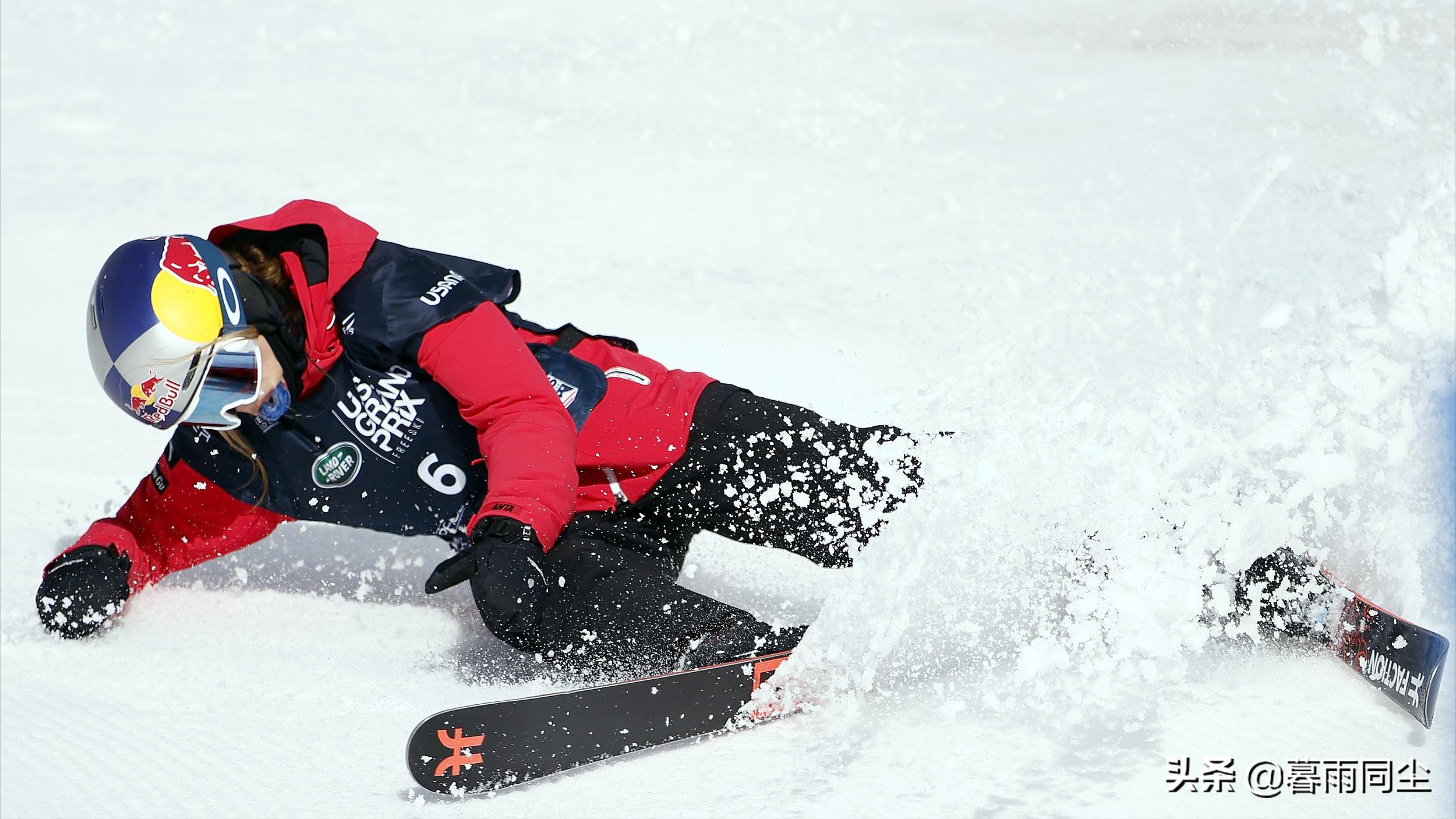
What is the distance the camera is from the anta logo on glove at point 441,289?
2.70 meters

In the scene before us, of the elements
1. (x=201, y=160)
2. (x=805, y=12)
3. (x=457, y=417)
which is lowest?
(x=457, y=417)

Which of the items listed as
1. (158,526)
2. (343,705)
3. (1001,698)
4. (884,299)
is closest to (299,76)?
(884,299)

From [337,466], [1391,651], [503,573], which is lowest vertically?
[1391,651]

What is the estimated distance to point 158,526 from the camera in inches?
126

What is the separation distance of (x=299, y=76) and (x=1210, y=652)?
348 inches

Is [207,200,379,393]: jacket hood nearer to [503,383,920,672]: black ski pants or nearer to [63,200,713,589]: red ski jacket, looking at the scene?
[63,200,713,589]: red ski jacket

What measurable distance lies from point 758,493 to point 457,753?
99 centimetres

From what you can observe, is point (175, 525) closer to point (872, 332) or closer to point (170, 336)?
point (170, 336)

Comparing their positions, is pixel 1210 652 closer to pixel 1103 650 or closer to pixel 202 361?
pixel 1103 650

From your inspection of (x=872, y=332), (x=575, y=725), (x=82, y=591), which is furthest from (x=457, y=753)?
(x=872, y=332)

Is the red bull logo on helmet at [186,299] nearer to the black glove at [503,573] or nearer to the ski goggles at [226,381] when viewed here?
the ski goggles at [226,381]

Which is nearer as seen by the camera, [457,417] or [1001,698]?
[1001,698]

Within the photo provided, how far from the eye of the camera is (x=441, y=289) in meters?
2.73

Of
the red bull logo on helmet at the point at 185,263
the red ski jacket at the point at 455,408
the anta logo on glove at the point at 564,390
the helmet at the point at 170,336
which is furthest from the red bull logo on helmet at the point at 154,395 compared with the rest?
the anta logo on glove at the point at 564,390
